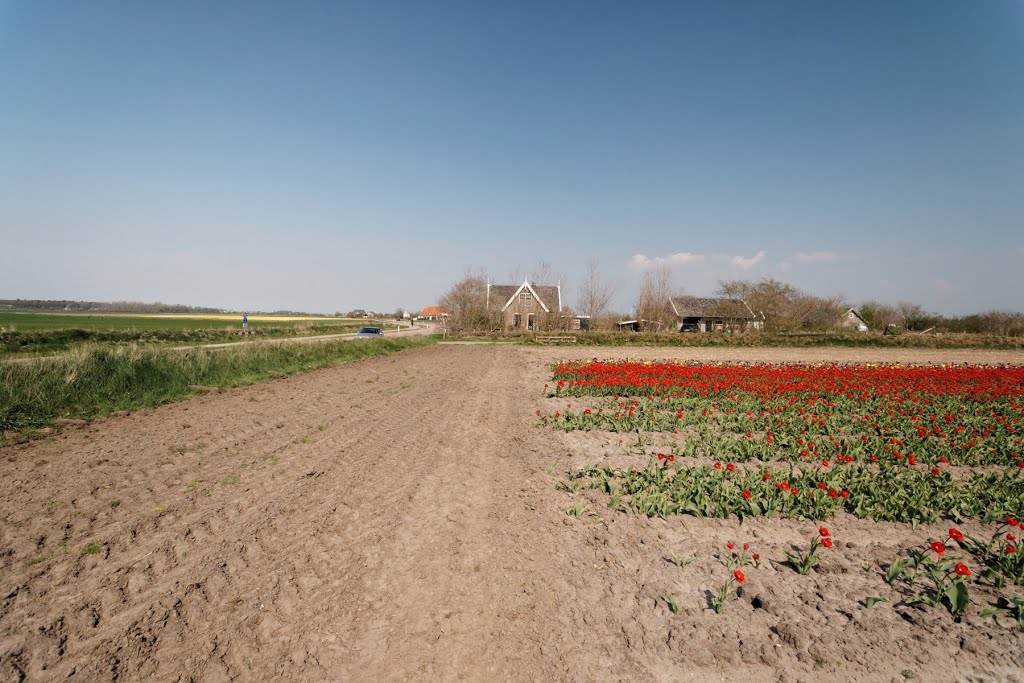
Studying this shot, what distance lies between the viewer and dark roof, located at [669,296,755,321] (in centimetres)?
6400

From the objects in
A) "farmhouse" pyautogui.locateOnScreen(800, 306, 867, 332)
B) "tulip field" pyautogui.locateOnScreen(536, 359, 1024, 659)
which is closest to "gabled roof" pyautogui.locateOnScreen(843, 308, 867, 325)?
"farmhouse" pyautogui.locateOnScreen(800, 306, 867, 332)

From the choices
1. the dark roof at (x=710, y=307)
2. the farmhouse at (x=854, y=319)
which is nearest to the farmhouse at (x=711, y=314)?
the dark roof at (x=710, y=307)

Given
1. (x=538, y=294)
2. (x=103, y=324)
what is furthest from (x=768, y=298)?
(x=103, y=324)

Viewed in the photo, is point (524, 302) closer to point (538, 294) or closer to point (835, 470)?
point (538, 294)

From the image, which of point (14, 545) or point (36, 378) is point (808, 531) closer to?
point (14, 545)

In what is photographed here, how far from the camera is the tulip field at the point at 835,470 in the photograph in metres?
4.23

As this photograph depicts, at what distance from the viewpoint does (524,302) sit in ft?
199

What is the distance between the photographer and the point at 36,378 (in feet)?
35.5

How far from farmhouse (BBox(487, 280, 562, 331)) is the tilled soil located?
49.9 meters

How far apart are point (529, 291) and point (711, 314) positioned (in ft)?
104

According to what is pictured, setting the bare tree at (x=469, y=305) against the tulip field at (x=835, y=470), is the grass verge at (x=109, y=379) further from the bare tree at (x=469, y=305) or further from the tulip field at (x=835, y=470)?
the bare tree at (x=469, y=305)

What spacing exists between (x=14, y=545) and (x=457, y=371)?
16.4m

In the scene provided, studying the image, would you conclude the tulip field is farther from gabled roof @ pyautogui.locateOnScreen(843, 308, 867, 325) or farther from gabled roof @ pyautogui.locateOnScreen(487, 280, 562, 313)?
gabled roof @ pyautogui.locateOnScreen(843, 308, 867, 325)

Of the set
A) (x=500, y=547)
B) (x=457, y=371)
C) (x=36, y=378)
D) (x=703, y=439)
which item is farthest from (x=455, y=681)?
(x=457, y=371)
